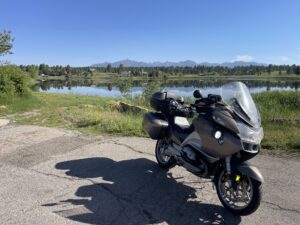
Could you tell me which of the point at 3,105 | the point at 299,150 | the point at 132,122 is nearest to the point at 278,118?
the point at 299,150

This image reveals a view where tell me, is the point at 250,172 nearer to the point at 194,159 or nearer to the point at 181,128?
the point at 194,159

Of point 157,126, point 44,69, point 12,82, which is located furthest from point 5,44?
point 44,69

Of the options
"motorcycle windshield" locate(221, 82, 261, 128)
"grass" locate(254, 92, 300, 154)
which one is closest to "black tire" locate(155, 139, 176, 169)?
"motorcycle windshield" locate(221, 82, 261, 128)

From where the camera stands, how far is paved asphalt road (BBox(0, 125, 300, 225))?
3389 mm

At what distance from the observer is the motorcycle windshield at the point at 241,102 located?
3373 mm

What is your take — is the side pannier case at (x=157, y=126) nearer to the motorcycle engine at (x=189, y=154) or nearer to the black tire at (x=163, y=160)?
the black tire at (x=163, y=160)

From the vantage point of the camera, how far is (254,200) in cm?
324

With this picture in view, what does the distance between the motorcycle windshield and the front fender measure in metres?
0.46

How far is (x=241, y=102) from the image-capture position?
3480mm

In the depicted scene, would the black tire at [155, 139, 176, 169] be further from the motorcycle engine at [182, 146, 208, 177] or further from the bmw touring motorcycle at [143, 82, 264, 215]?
the motorcycle engine at [182, 146, 208, 177]

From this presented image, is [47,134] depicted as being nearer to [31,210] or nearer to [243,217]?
[31,210]

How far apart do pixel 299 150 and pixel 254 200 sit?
2982 millimetres

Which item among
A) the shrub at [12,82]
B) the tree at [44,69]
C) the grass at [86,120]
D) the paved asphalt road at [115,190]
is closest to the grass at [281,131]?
the paved asphalt road at [115,190]

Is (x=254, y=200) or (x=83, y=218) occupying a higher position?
(x=254, y=200)
